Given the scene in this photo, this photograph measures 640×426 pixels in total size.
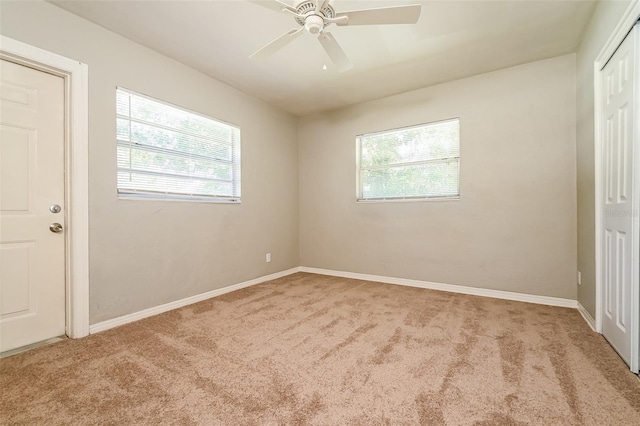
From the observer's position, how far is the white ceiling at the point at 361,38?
7.38ft

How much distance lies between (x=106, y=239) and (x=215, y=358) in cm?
152

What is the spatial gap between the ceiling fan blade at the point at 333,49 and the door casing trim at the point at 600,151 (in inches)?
70.5

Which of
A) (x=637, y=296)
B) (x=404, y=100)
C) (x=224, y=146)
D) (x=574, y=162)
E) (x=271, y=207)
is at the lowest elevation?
(x=637, y=296)

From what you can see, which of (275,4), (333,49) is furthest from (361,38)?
(275,4)

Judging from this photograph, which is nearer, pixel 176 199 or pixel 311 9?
pixel 311 9

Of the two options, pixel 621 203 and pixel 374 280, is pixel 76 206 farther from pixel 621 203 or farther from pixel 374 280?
pixel 621 203

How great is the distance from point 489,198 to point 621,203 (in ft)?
4.71

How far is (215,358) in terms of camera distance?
1.92 m

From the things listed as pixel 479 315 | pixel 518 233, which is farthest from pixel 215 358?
pixel 518 233

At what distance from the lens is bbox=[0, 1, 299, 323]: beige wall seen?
235 centimetres

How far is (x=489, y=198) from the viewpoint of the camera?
331cm

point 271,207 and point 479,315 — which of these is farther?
point 271,207

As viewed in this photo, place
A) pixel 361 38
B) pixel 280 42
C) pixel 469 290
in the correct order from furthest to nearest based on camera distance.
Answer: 1. pixel 469 290
2. pixel 361 38
3. pixel 280 42

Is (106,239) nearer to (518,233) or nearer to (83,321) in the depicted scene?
(83,321)
